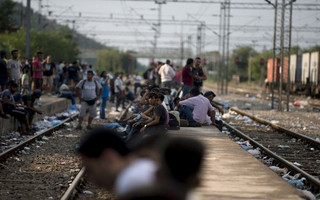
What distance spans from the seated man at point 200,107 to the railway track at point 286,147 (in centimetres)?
101

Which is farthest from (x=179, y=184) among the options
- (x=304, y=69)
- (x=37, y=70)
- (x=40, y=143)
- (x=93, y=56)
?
(x=93, y=56)

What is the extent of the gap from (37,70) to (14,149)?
12250 millimetres

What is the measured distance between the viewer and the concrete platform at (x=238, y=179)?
7266mm

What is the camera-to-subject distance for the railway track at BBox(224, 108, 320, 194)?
37.4ft

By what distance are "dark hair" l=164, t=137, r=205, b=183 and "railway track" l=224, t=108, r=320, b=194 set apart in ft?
21.2

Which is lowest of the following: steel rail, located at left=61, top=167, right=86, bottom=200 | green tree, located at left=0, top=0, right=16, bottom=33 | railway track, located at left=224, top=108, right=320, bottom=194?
railway track, located at left=224, top=108, right=320, bottom=194

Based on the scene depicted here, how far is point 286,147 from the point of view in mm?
15742

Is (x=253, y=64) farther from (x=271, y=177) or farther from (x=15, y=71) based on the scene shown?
(x=271, y=177)

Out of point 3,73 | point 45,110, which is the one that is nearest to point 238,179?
→ point 3,73

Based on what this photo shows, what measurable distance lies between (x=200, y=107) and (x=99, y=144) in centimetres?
1240

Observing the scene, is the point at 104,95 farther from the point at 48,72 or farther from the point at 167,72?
the point at 48,72

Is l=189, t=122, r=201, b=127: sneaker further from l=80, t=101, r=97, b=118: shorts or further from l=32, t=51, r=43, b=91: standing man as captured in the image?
l=32, t=51, r=43, b=91: standing man

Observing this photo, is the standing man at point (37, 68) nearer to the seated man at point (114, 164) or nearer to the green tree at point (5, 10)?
the green tree at point (5, 10)

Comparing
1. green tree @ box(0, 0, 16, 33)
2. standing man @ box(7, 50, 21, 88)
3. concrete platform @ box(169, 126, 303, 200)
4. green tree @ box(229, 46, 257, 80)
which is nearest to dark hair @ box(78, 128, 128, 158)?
concrete platform @ box(169, 126, 303, 200)
